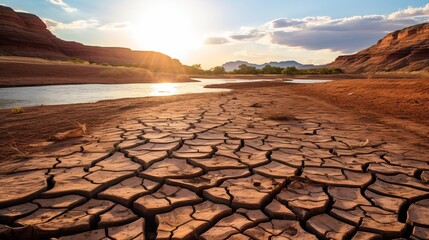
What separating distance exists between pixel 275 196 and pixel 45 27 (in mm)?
66992

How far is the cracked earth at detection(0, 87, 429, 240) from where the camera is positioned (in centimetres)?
156

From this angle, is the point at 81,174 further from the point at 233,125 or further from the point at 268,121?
A: the point at 268,121

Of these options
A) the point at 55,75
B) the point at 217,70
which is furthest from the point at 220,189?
the point at 217,70

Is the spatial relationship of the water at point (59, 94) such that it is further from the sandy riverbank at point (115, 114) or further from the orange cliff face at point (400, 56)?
the orange cliff face at point (400, 56)

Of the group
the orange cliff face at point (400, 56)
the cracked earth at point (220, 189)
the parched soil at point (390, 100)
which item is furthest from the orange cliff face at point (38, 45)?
the orange cliff face at point (400, 56)

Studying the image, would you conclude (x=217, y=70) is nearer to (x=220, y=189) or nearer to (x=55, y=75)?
(x=55, y=75)

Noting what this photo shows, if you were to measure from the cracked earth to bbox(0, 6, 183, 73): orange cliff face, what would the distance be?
3513 centimetres

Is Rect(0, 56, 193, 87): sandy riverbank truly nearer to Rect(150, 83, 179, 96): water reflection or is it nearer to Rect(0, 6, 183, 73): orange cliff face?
Rect(150, 83, 179, 96): water reflection

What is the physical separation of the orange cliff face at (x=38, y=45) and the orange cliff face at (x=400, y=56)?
135ft

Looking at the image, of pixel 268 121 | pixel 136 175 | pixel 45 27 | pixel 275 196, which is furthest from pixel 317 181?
pixel 45 27

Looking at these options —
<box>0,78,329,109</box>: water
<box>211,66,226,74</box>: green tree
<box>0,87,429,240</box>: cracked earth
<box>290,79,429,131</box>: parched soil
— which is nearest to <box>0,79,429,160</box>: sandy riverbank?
<box>290,79,429,131</box>: parched soil

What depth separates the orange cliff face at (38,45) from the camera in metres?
40.1

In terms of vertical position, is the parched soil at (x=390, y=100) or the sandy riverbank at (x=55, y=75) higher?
the sandy riverbank at (x=55, y=75)

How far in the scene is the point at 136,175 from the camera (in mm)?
2273
